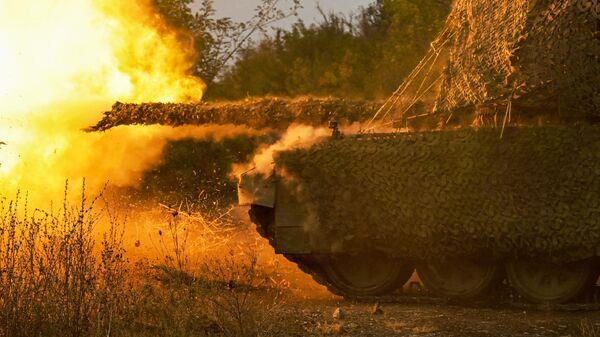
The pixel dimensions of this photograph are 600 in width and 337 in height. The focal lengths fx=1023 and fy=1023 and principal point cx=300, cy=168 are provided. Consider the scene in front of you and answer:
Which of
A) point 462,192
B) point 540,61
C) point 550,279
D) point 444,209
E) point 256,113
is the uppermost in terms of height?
point 540,61

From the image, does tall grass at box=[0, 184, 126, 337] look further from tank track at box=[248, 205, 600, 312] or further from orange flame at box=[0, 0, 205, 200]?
orange flame at box=[0, 0, 205, 200]

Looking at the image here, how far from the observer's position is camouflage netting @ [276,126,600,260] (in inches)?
442

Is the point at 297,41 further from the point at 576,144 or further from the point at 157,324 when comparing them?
the point at 157,324

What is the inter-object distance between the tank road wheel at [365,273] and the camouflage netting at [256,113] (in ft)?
7.13

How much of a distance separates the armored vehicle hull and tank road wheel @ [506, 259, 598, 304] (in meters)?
0.01

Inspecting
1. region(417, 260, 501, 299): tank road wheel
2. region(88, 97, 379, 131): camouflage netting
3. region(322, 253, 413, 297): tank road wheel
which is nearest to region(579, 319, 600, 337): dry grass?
region(417, 260, 501, 299): tank road wheel

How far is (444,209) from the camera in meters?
11.5

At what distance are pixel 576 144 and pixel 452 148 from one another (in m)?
1.36

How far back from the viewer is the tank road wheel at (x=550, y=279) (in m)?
11.8

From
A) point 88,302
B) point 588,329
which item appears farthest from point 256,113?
point 588,329

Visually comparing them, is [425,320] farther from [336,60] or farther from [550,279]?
[336,60]

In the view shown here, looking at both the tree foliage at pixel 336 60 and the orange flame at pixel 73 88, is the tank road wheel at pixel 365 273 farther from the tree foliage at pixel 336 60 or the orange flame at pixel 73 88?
the tree foliage at pixel 336 60

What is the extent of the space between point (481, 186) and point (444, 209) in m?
0.48

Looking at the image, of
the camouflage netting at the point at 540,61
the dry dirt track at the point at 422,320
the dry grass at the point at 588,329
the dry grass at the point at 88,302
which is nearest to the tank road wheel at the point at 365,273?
the dry dirt track at the point at 422,320
